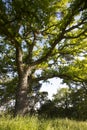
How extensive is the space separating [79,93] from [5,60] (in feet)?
40.7

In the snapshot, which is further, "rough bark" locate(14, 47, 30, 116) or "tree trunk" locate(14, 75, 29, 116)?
"rough bark" locate(14, 47, 30, 116)

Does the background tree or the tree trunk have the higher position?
the background tree

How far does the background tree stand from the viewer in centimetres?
1692

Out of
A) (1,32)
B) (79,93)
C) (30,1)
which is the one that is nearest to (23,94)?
→ (1,32)

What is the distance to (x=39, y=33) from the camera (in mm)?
20906

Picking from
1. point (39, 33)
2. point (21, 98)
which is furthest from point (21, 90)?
point (39, 33)

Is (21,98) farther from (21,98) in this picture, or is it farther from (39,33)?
(39,33)

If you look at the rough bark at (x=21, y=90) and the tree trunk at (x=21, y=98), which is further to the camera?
the rough bark at (x=21, y=90)

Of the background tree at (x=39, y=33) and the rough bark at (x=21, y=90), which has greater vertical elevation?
the background tree at (x=39, y=33)

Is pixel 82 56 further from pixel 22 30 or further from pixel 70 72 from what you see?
pixel 22 30

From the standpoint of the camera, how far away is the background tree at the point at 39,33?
16.9m

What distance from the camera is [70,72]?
2262cm

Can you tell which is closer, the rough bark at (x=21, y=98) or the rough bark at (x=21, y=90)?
the rough bark at (x=21, y=98)

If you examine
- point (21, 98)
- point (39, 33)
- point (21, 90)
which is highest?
point (39, 33)
